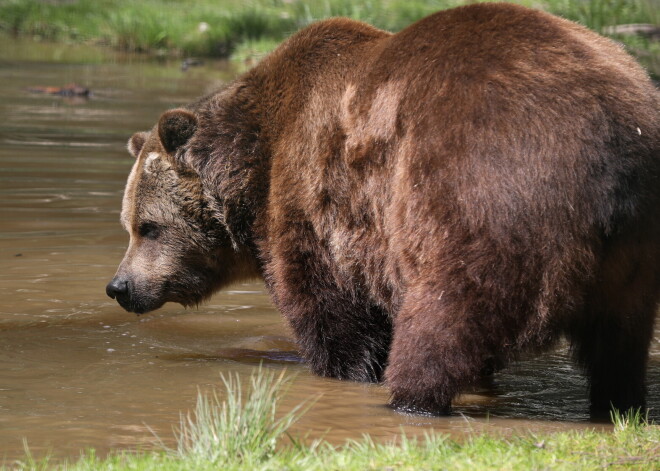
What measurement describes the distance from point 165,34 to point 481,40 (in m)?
19.2

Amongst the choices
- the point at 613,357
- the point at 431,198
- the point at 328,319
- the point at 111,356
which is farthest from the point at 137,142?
the point at 613,357

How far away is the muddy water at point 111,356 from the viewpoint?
17.4 ft

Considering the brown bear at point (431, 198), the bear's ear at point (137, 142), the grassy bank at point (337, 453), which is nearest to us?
the grassy bank at point (337, 453)

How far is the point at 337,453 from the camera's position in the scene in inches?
174

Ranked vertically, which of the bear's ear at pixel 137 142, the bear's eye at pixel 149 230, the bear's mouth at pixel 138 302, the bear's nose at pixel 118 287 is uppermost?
the bear's ear at pixel 137 142

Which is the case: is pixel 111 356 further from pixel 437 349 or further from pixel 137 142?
pixel 437 349

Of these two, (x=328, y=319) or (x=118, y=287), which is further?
(x=118, y=287)

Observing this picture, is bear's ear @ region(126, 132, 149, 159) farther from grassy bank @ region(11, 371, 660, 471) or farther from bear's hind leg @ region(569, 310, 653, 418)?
bear's hind leg @ region(569, 310, 653, 418)

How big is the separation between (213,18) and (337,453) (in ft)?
69.3

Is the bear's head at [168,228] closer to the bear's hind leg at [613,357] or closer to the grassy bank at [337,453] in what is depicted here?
the grassy bank at [337,453]

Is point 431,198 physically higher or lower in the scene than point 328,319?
higher

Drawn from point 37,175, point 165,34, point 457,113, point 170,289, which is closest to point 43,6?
point 165,34

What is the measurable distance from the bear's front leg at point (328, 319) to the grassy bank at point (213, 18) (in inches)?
563

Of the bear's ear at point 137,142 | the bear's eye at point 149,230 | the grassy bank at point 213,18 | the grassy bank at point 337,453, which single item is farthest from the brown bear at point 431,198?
the grassy bank at point 213,18
